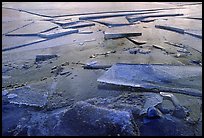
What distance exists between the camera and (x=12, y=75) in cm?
269

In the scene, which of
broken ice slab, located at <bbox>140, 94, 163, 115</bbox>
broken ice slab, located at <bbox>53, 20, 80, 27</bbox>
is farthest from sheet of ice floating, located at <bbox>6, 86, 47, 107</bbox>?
broken ice slab, located at <bbox>53, 20, 80, 27</bbox>

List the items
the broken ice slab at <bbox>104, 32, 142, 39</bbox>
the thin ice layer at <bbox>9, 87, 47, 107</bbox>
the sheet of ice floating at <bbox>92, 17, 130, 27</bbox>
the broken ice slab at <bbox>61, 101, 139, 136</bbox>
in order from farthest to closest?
the sheet of ice floating at <bbox>92, 17, 130, 27</bbox>, the broken ice slab at <bbox>104, 32, 142, 39</bbox>, the thin ice layer at <bbox>9, 87, 47, 107</bbox>, the broken ice slab at <bbox>61, 101, 139, 136</bbox>

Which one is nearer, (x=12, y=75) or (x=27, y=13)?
(x=12, y=75)

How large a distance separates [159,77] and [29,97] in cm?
107

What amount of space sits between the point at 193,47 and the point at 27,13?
402 cm

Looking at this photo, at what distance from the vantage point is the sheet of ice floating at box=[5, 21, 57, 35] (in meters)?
4.31

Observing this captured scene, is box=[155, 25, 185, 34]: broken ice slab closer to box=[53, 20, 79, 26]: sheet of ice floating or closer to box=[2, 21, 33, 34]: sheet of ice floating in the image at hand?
box=[53, 20, 79, 26]: sheet of ice floating

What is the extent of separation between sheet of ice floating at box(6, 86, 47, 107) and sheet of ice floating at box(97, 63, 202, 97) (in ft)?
1.62

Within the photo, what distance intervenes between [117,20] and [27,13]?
2.20 metres

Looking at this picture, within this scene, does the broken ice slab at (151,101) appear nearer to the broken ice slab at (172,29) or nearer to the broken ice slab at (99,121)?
the broken ice slab at (99,121)

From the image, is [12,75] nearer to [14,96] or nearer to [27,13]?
[14,96]

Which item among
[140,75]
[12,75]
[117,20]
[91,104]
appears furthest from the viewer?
[117,20]

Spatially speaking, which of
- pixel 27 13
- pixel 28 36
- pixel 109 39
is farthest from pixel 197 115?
pixel 27 13

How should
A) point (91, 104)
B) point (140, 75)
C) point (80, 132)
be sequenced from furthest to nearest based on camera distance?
1. point (140, 75)
2. point (91, 104)
3. point (80, 132)
